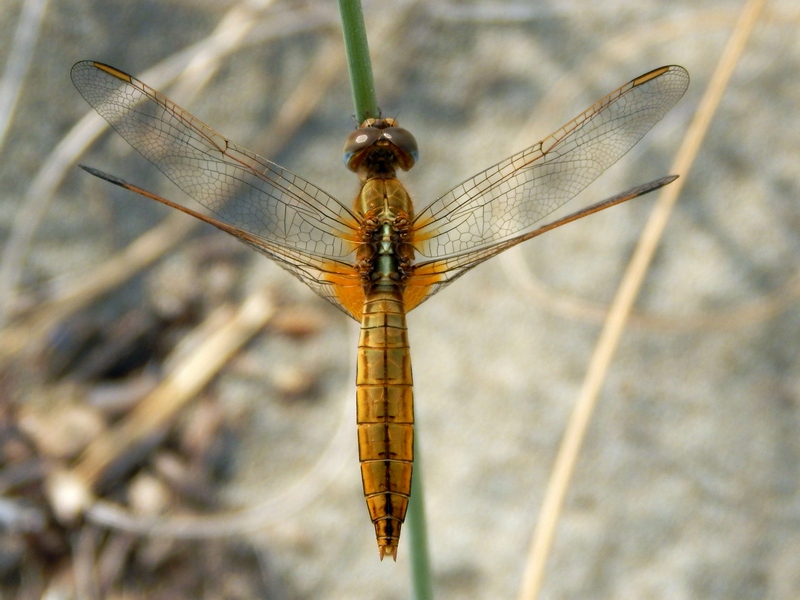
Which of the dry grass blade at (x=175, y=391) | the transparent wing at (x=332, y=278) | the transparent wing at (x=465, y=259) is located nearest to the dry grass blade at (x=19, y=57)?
the dry grass blade at (x=175, y=391)

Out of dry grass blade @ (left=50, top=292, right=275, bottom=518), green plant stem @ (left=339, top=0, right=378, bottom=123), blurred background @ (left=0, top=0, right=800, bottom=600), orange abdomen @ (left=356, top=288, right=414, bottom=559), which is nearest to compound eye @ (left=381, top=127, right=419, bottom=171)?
orange abdomen @ (left=356, top=288, right=414, bottom=559)

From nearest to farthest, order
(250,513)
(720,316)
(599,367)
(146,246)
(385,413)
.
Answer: (385,413)
(599,367)
(250,513)
(720,316)
(146,246)

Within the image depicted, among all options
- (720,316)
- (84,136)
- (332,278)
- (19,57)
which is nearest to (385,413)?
(332,278)

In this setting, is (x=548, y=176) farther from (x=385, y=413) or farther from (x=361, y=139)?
(x=385, y=413)

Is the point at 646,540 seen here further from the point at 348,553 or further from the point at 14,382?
the point at 14,382

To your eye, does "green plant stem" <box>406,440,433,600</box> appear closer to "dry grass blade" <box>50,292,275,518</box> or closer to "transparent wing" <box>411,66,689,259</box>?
"transparent wing" <box>411,66,689,259</box>

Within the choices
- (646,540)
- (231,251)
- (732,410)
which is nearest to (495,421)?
(646,540)
